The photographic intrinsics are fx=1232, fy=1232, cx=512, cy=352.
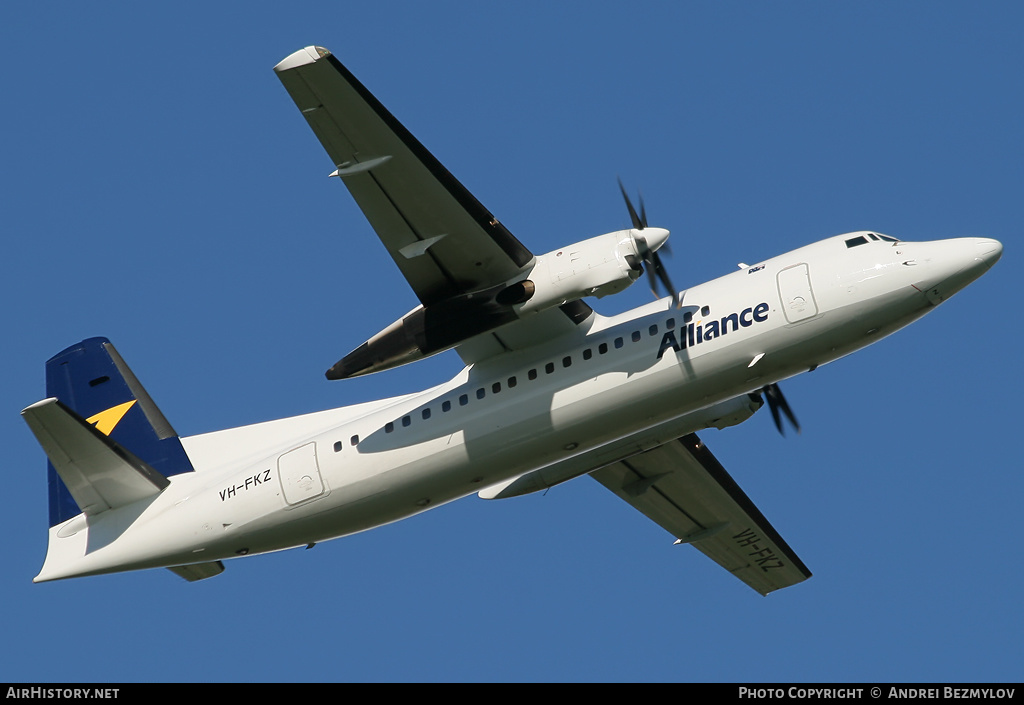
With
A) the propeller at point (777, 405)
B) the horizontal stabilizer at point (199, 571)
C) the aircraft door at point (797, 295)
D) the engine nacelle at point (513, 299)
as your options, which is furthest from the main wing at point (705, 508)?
the horizontal stabilizer at point (199, 571)

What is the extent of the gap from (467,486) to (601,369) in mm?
3119

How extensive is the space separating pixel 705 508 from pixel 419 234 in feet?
30.3

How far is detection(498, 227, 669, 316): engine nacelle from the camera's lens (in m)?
19.1

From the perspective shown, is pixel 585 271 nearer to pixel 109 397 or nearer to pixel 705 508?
pixel 705 508

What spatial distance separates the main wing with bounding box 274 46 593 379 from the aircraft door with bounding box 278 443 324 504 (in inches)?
83.0

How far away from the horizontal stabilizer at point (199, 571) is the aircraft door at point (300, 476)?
244cm

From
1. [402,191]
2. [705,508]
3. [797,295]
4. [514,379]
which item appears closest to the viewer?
[402,191]

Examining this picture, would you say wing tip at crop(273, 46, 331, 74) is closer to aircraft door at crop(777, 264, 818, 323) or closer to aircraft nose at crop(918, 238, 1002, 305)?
aircraft door at crop(777, 264, 818, 323)

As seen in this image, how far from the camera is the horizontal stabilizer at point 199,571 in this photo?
2245 centimetres

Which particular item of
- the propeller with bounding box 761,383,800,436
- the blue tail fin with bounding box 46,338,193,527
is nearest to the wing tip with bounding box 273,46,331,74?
the blue tail fin with bounding box 46,338,193,527

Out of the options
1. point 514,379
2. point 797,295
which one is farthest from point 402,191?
point 797,295

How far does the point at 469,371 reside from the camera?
2120cm
